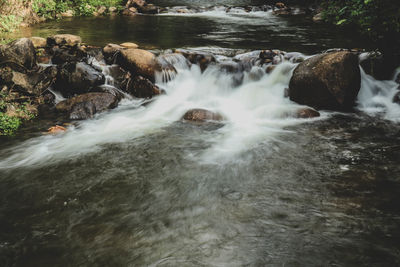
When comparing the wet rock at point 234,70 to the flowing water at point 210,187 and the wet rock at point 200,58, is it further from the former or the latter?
the flowing water at point 210,187

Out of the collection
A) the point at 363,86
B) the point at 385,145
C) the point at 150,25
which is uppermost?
the point at 150,25

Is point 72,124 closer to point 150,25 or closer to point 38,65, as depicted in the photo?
point 38,65

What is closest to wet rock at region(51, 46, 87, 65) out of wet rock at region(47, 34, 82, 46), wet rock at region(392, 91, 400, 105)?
wet rock at region(47, 34, 82, 46)

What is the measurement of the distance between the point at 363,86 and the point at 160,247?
269 inches

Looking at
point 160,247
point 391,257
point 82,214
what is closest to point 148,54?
point 82,214

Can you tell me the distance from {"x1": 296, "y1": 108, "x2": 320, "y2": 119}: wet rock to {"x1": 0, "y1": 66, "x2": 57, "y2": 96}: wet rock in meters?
6.31

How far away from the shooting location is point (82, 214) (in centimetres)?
371

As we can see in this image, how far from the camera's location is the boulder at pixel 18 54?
7507 mm

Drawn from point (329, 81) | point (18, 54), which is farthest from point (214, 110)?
point (18, 54)

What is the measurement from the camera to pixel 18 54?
7605mm

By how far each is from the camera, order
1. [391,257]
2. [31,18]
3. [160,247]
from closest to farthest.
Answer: [391,257] → [160,247] → [31,18]

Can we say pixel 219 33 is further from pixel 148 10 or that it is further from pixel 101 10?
pixel 101 10

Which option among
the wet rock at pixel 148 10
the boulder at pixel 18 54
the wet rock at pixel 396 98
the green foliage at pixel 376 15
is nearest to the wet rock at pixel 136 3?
the wet rock at pixel 148 10

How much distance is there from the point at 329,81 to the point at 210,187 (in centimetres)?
423
